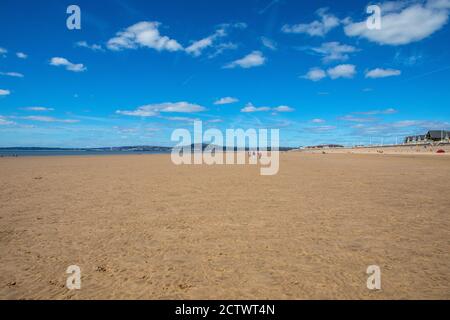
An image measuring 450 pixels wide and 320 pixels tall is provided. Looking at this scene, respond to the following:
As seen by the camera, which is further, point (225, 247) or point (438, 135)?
point (438, 135)

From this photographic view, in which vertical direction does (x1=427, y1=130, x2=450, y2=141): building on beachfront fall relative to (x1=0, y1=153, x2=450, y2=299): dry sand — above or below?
above

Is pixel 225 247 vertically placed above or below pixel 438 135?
below

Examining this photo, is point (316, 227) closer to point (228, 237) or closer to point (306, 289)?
point (228, 237)

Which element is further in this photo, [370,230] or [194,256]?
[370,230]

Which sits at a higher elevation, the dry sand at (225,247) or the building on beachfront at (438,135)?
the building on beachfront at (438,135)

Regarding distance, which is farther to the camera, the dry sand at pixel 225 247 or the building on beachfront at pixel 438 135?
the building on beachfront at pixel 438 135

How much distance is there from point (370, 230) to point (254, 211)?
365cm

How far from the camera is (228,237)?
23.0ft

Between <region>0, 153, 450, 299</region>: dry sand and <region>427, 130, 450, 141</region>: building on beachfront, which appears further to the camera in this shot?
<region>427, 130, 450, 141</region>: building on beachfront
